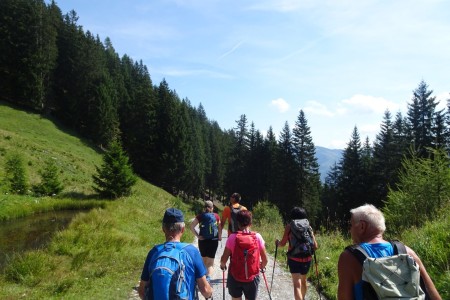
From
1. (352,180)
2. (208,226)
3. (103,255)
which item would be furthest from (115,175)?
(352,180)

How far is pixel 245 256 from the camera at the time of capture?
→ 5500 mm

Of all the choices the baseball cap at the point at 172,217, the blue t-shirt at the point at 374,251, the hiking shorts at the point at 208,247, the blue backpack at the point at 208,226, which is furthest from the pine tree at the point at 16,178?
the blue t-shirt at the point at 374,251

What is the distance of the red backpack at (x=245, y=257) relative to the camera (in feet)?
18.0

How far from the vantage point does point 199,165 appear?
225 ft

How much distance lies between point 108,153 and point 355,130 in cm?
3726

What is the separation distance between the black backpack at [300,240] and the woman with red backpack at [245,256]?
4.11 feet

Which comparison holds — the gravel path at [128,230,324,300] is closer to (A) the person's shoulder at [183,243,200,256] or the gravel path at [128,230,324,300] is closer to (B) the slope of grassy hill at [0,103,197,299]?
(B) the slope of grassy hill at [0,103,197,299]

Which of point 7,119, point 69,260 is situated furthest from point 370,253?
point 7,119

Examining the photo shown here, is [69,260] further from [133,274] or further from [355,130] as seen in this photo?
[355,130]

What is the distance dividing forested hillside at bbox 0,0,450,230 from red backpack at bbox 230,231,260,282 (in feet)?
139

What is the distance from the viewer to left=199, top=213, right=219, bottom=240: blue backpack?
796cm

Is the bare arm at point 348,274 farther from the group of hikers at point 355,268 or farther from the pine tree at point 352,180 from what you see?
the pine tree at point 352,180

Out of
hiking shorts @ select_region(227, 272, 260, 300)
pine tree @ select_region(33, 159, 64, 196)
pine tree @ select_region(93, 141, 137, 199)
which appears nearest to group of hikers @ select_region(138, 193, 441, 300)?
hiking shorts @ select_region(227, 272, 260, 300)

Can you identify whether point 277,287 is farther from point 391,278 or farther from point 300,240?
point 391,278
